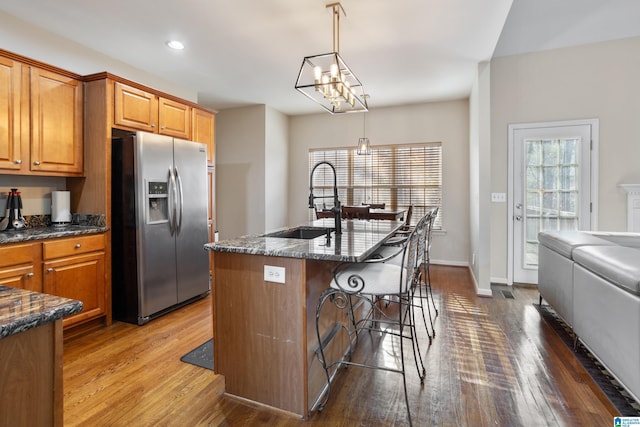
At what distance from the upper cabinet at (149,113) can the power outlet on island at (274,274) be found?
7.48 feet

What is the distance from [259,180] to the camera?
19.1 ft

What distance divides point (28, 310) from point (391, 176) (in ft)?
18.1

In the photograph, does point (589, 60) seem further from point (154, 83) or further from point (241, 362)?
point (154, 83)

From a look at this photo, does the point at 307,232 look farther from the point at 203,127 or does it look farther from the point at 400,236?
the point at 203,127

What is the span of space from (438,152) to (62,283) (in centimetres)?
525

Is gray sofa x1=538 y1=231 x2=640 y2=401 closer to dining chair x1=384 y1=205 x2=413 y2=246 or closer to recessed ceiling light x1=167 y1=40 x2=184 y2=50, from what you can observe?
dining chair x1=384 y1=205 x2=413 y2=246

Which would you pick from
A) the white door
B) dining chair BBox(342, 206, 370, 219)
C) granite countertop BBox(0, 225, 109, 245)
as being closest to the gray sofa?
the white door

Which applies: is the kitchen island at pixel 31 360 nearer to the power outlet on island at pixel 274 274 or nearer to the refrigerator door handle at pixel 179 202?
the power outlet on island at pixel 274 274

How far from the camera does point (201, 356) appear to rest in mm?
2482

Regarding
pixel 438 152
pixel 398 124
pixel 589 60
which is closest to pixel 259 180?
pixel 398 124

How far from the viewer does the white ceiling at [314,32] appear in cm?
281

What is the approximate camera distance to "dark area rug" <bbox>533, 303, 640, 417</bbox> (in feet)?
6.03

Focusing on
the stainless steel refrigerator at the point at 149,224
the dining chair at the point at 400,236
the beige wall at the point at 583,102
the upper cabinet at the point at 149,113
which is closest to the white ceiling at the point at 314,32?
the beige wall at the point at 583,102

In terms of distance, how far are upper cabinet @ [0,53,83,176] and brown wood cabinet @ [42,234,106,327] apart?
681 millimetres
